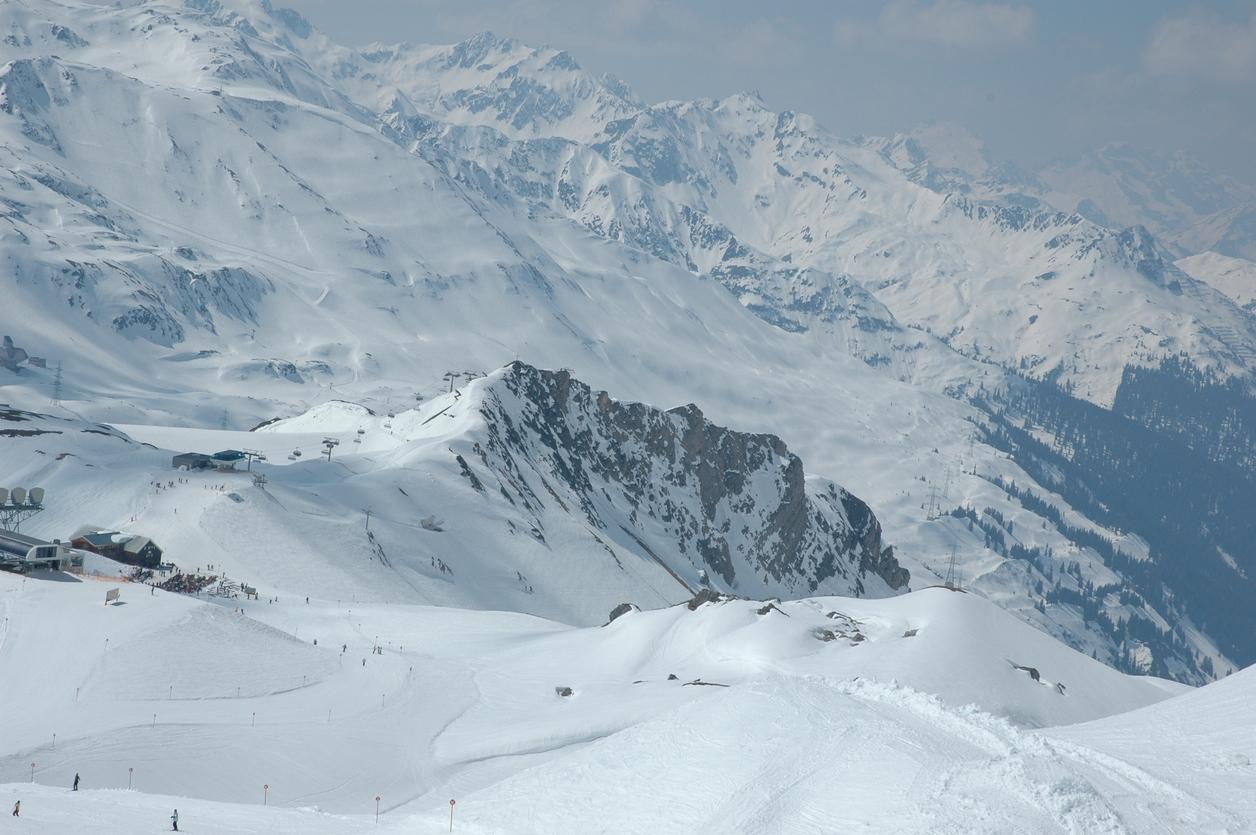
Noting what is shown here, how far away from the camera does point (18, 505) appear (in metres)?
112

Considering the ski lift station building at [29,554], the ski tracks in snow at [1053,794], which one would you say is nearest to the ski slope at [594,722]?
the ski tracks in snow at [1053,794]

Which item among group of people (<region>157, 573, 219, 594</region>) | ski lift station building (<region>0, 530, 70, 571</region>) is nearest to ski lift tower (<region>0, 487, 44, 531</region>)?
ski lift station building (<region>0, 530, 70, 571</region>)

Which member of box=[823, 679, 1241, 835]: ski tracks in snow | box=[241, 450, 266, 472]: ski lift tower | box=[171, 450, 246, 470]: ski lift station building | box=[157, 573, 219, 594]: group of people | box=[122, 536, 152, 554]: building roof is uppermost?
box=[823, 679, 1241, 835]: ski tracks in snow

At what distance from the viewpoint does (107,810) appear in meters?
46.0

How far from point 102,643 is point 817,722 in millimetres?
42656

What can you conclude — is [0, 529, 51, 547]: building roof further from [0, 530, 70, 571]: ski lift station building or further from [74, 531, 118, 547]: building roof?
[74, 531, 118, 547]: building roof

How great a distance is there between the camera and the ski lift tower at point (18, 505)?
110 m

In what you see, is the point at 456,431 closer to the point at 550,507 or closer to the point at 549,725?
the point at 550,507

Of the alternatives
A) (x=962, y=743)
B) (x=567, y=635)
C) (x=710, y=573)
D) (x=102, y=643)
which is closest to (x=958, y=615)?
(x=567, y=635)

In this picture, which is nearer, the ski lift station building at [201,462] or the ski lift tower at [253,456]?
the ski lift station building at [201,462]

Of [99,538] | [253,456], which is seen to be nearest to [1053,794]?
[99,538]

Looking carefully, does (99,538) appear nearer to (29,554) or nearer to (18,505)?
(29,554)

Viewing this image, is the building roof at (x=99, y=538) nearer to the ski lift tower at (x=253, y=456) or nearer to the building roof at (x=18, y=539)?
the building roof at (x=18, y=539)

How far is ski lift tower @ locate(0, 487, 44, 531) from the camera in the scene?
109938 mm
